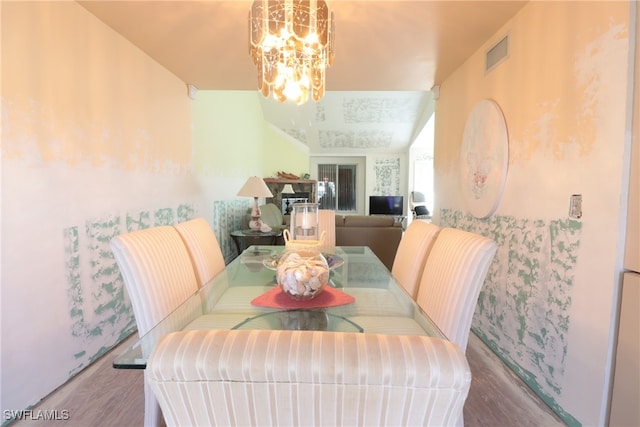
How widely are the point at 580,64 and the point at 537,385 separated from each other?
164 cm

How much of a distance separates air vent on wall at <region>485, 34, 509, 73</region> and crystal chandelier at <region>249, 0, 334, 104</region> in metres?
1.23

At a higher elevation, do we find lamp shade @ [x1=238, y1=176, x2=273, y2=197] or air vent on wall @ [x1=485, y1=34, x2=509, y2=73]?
air vent on wall @ [x1=485, y1=34, x2=509, y2=73]

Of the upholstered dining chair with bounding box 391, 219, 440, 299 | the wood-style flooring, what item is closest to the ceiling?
the upholstered dining chair with bounding box 391, 219, 440, 299

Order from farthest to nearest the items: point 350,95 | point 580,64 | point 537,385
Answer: point 350,95
point 537,385
point 580,64

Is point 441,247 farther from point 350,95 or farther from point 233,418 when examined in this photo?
point 350,95

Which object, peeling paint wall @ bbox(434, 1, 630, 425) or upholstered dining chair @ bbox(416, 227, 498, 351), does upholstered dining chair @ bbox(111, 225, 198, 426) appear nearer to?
upholstered dining chair @ bbox(416, 227, 498, 351)

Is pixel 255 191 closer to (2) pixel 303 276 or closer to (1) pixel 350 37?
(1) pixel 350 37

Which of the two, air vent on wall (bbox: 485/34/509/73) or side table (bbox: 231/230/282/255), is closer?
air vent on wall (bbox: 485/34/509/73)

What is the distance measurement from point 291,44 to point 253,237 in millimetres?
3080

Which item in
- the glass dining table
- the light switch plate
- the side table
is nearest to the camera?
the glass dining table

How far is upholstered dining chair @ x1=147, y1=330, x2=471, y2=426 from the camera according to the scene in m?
0.41

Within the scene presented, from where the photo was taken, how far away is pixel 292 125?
23.8 ft

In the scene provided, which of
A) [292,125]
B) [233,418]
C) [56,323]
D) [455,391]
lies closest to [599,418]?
[455,391]

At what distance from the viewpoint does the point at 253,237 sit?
4.37 metres
